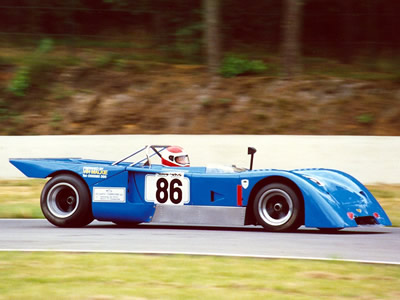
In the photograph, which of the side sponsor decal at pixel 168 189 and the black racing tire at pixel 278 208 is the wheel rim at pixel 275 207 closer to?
the black racing tire at pixel 278 208

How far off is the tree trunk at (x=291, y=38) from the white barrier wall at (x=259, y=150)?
18.5ft

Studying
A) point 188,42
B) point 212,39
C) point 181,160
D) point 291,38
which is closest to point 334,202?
point 181,160

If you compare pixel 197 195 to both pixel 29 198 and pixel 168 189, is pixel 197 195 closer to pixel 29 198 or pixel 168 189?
pixel 168 189

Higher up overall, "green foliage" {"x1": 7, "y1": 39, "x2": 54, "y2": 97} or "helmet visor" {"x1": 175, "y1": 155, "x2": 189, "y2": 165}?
"green foliage" {"x1": 7, "y1": 39, "x2": 54, "y2": 97}

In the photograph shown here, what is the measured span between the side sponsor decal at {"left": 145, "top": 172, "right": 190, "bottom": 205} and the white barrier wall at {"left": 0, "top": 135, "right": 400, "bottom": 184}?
620 cm

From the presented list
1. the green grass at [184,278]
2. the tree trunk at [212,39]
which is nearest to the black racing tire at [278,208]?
the green grass at [184,278]

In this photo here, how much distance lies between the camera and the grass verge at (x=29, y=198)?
11.6 metres

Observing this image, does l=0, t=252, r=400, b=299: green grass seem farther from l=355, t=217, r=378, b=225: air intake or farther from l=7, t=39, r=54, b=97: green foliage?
l=7, t=39, r=54, b=97: green foliage

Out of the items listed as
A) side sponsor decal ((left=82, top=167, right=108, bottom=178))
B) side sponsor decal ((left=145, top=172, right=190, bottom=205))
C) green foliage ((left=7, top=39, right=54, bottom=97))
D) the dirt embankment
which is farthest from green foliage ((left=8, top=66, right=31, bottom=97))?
side sponsor decal ((left=145, top=172, right=190, bottom=205))

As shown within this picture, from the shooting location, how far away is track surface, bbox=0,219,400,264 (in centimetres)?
702

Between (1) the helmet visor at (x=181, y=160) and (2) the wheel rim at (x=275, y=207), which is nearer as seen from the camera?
(2) the wheel rim at (x=275, y=207)

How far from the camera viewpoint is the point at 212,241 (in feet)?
25.9

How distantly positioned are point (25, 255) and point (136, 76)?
49.0 feet

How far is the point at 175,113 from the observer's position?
64.0 ft
